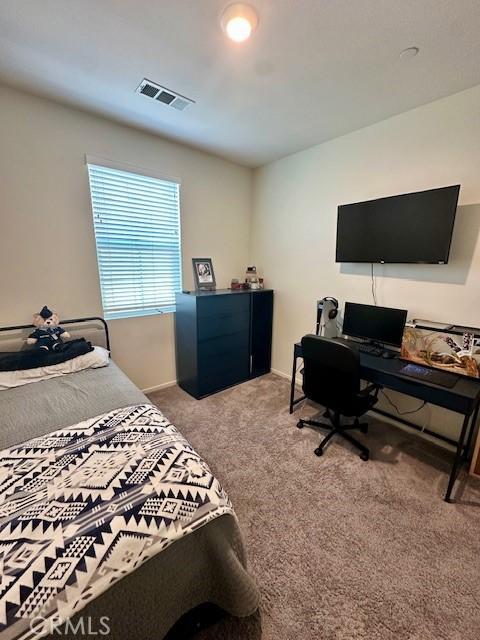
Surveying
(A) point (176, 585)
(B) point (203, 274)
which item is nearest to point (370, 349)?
(B) point (203, 274)

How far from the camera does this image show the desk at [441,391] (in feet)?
5.32

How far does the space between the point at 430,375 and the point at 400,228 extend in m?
1.17

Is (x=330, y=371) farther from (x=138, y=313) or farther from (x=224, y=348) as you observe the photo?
(x=138, y=313)

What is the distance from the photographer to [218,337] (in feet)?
9.70

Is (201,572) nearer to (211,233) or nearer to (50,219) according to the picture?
(50,219)

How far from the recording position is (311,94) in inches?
76.6

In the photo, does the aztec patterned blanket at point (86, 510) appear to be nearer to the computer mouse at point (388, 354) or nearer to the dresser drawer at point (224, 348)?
the dresser drawer at point (224, 348)

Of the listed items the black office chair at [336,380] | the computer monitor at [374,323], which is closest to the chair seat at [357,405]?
the black office chair at [336,380]

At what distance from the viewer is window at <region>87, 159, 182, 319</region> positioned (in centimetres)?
250

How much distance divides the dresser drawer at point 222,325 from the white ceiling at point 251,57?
181 cm

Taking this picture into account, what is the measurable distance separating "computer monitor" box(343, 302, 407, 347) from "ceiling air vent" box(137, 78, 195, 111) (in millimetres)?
2160

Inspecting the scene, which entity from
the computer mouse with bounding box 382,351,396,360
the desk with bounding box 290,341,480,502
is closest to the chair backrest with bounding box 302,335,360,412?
the desk with bounding box 290,341,480,502

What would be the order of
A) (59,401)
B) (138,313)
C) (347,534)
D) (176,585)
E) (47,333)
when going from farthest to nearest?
(138,313) → (47,333) → (59,401) → (347,534) → (176,585)

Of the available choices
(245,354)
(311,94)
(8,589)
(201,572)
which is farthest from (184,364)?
(311,94)
